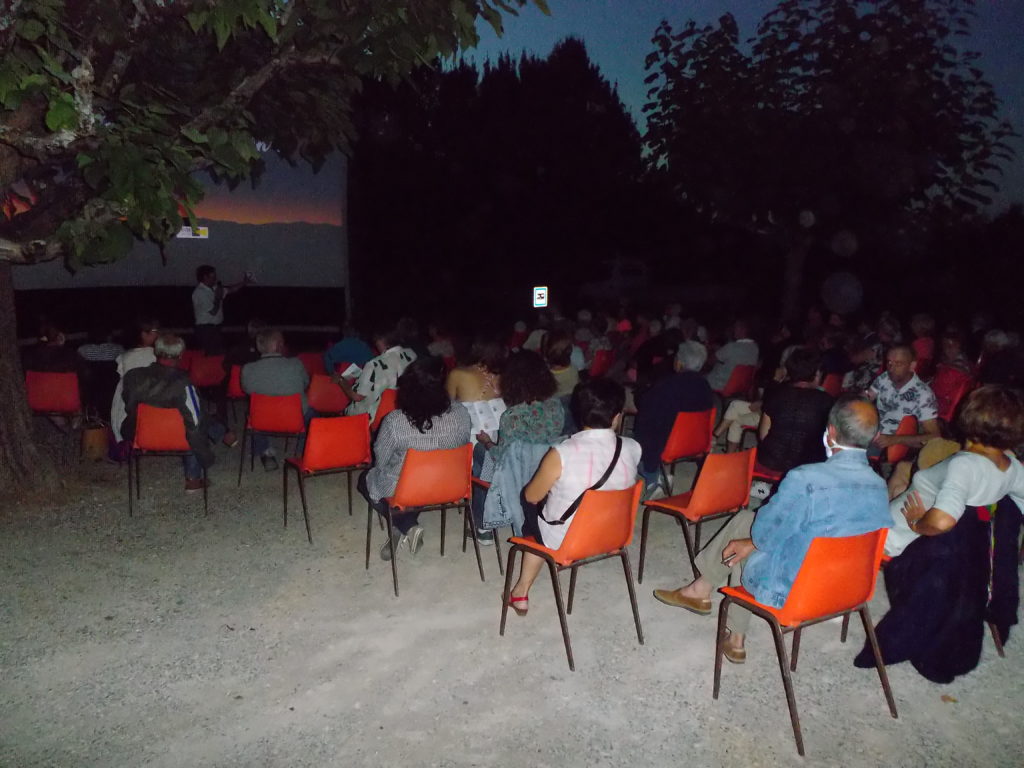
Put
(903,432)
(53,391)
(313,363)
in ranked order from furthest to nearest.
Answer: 1. (313,363)
2. (53,391)
3. (903,432)

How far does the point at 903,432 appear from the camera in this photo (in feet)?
15.6

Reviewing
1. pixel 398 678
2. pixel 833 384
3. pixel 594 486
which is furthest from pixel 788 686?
pixel 833 384

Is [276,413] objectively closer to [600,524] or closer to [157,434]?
[157,434]

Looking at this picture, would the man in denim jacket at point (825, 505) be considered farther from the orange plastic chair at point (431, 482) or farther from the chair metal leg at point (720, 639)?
the orange plastic chair at point (431, 482)

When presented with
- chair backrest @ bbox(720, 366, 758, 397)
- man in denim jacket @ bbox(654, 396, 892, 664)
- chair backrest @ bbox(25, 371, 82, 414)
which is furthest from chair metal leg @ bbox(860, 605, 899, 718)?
chair backrest @ bbox(25, 371, 82, 414)

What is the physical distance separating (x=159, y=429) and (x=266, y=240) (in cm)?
805

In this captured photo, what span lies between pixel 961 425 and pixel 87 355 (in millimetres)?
6594

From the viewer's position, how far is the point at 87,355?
649cm

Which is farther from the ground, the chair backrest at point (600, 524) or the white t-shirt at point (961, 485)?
the white t-shirt at point (961, 485)

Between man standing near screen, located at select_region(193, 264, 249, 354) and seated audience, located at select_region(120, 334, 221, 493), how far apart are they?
3615mm

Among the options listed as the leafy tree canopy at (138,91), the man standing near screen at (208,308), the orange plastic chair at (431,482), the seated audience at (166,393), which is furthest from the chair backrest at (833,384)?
the man standing near screen at (208,308)

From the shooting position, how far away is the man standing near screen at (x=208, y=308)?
340 inches

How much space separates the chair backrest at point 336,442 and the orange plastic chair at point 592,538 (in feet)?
5.38

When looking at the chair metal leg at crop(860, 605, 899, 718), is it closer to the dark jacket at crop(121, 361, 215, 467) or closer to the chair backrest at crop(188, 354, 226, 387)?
the dark jacket at crop(121, 361, 215, 467)
